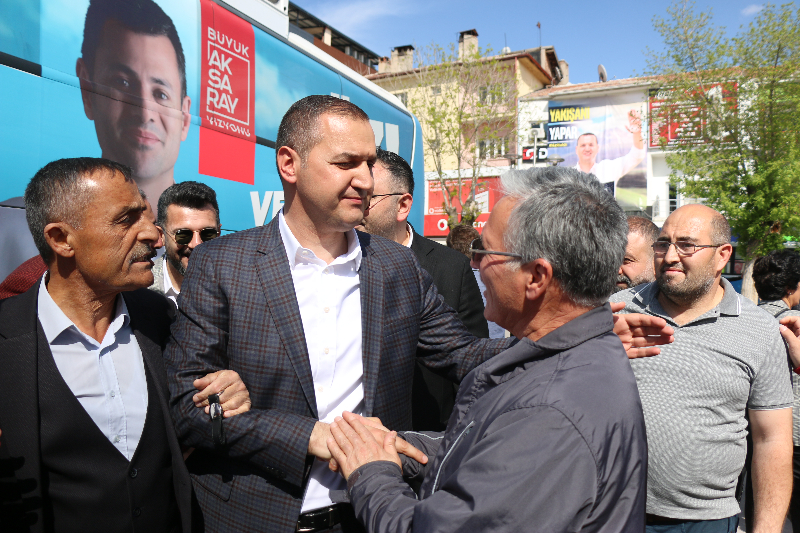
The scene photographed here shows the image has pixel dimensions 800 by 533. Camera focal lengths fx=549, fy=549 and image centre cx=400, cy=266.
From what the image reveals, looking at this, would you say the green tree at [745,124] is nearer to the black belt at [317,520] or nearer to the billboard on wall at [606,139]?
the billboard on wall at [606,139]

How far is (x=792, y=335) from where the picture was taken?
2.89 m

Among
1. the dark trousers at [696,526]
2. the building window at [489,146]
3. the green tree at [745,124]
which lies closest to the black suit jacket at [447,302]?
the dark trousers at [696,526]

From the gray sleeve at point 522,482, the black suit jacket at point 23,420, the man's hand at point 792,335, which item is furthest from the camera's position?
the man's hand at point 792,335

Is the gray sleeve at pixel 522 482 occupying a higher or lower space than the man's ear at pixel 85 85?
lower

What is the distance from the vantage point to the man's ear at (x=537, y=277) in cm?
143

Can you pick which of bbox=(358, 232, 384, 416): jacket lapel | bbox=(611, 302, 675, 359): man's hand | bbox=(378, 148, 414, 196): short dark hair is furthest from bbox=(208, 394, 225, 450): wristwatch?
bbox=(378, 148, 414, 196): short dark hair

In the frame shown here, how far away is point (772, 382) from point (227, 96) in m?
3.76

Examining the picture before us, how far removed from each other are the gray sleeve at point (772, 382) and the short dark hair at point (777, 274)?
6.25 feet

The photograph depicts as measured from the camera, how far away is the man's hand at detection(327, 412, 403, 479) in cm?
155

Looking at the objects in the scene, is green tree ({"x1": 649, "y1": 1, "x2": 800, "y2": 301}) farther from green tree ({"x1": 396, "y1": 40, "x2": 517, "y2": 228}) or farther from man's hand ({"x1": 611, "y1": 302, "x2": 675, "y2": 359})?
man's hand ({"x1": 611, "y1": 302, "x2": 675, "y2": 359})

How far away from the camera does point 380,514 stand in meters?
1.34

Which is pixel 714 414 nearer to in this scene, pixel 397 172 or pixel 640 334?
pixel 640 334

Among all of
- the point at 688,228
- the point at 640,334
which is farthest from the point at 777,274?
the point at 640,334

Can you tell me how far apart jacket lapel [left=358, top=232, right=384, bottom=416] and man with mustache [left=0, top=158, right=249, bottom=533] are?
17.0 inches
